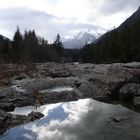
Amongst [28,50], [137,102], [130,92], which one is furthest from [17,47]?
[137,102]

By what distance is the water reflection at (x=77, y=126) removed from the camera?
765 inches

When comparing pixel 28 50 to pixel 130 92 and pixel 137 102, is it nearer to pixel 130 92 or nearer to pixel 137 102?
pixel 130 92

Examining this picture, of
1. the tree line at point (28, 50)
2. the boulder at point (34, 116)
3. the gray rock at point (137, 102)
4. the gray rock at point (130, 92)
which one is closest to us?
the boulder at point (34, 116)

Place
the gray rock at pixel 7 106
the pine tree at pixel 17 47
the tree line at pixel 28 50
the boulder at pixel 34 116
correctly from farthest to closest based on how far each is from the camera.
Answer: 1. the pine tree at pixel 17 47
2. the tree line at pixel 28 50
3. the gray rock at pixel 7 106
4. the boulder at pixel 34 116

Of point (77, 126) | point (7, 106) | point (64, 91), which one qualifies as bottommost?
point (77, 126)

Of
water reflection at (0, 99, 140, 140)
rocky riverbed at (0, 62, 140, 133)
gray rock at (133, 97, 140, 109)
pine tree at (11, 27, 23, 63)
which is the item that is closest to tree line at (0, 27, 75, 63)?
pine tree at (11, 27, 23, 63)

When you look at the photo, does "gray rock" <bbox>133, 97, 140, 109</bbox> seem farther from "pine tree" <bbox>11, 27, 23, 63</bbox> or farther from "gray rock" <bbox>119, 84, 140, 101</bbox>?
"pine tree" <bbox>11, 27, 23, 63</bbox>

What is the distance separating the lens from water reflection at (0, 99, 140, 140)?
19.4 metres

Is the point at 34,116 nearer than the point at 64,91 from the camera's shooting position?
Yes

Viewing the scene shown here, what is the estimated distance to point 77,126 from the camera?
22.0 m

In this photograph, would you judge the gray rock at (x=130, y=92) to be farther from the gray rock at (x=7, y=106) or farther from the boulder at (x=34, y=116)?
the gray rock at (x=7, y=106)

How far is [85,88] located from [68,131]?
1816 cm

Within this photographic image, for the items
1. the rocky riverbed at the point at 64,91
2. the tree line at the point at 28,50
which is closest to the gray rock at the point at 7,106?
the rocky riverbed at the point at 64,91

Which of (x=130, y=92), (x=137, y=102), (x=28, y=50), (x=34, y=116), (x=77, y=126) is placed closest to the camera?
(x=77, y=126)
